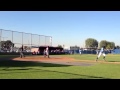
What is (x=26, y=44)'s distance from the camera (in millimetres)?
64000
